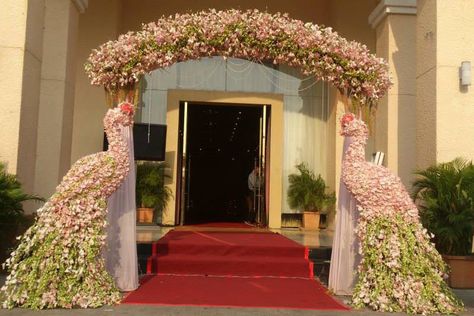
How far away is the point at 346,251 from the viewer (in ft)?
18.2

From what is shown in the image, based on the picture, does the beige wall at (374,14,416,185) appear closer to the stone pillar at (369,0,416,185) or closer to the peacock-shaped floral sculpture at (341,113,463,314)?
the stone pillar at (369,0,416,185)

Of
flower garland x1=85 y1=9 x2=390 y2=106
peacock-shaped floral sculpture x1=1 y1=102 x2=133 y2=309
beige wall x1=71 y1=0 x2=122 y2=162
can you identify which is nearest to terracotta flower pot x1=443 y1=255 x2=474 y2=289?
flower garland x1=85 y1=9 x2=390 y2=106

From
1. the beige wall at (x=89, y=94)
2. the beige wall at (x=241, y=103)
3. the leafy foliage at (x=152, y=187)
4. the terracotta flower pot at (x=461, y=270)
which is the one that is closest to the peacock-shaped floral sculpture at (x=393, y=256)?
the terracotta flower pot at (x=461, y=270)

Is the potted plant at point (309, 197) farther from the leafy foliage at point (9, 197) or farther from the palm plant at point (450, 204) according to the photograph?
the leafy foliage at point (9, 197)

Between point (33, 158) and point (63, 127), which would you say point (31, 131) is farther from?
point (63, 127)

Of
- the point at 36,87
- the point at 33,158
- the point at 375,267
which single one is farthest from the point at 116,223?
the point at 375,267

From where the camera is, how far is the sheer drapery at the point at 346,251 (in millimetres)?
5504

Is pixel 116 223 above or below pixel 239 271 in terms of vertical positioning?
above

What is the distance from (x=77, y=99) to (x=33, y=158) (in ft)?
14.2

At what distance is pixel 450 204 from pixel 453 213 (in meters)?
0.11

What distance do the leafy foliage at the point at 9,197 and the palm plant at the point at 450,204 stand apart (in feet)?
16.1

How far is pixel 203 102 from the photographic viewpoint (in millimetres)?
11148

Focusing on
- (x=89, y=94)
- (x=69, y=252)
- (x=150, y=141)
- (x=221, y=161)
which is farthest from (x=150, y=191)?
(x=221, y=161)

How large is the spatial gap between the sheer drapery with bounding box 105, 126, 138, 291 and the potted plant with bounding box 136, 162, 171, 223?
4.75 m
